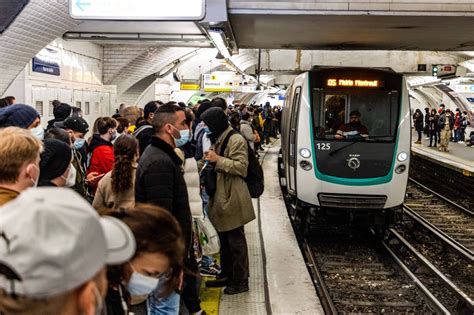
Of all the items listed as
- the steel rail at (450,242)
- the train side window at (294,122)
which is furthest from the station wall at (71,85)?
the steel rail at (450,242)

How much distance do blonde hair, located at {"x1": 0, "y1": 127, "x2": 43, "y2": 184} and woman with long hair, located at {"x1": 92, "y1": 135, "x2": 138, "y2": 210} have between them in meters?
1.44

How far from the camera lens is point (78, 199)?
4.56 ft

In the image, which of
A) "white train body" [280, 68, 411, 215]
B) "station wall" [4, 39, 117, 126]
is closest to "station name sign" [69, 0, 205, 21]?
"white train body" [280, 68, 411, 215]

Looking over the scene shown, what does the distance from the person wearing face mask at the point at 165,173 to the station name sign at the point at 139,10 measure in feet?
10.1

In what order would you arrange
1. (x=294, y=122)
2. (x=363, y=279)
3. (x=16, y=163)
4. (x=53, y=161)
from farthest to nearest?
1. (x=294, y=122)
2. (x=363, y=279)
3. (x=53, y=161)
4. (x=16, y=163)

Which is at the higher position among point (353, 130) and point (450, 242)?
point (353, 130)

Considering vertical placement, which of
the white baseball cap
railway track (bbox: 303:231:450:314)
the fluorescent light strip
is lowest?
railway track (bbox: 303:231:450:314)

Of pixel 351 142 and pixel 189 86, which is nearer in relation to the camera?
pixel 351 142

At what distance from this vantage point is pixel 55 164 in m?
3.75

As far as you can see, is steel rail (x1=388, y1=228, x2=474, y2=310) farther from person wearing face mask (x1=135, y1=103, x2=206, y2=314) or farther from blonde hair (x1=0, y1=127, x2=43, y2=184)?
blonde hair (x1=0, y1=127, x2=43, y2=184)

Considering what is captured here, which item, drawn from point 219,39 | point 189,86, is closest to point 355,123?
point 219,39

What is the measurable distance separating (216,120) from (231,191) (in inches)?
28.9

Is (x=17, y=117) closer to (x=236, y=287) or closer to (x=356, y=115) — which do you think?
(x=236, y=287)

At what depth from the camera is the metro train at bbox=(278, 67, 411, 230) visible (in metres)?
8.65
